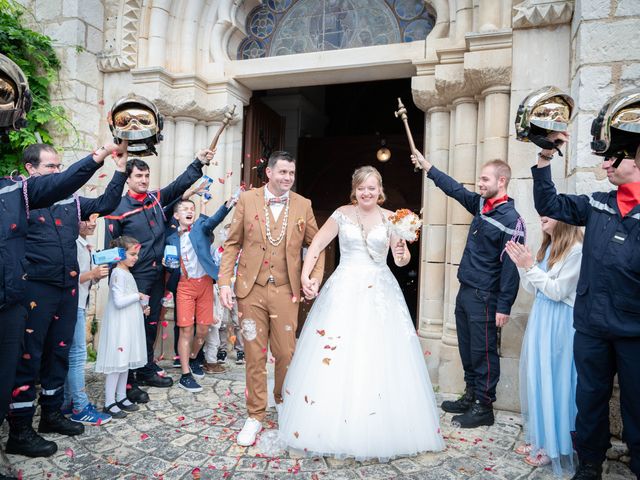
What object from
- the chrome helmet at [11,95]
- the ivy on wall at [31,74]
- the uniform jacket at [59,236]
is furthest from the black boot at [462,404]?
the ivy on wall at [31,74]

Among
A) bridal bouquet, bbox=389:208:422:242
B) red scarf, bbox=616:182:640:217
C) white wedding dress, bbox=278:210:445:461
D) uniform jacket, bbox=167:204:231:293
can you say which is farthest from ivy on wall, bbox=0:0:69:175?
red scarf, bbox=616:182:640:217

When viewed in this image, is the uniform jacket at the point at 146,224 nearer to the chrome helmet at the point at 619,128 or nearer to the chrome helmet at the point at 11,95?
the chrome helmet at the point at 11,95

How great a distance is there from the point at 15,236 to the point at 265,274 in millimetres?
1552

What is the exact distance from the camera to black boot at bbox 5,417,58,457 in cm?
304

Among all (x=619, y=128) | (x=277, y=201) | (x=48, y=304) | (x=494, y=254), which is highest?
(x=619, y=128)

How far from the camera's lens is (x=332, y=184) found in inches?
364

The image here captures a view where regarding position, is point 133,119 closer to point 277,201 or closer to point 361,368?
point 277,201

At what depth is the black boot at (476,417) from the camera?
367 cm

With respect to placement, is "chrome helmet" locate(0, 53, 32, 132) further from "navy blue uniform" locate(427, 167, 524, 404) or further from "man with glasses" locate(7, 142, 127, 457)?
"navy blue uniform" locate(427, 167, 524, 404)

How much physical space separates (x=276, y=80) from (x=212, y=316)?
9.62 feet

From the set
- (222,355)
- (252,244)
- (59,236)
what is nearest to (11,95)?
(59,236)

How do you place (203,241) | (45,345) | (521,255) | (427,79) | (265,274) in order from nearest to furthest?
1. (521,255)
2. (45,345)
3. (265,274)
4. (203,241)
5. (427,79)

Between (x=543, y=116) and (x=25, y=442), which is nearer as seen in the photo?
(x=543, y=116)

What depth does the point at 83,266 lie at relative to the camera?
3.80 meters
